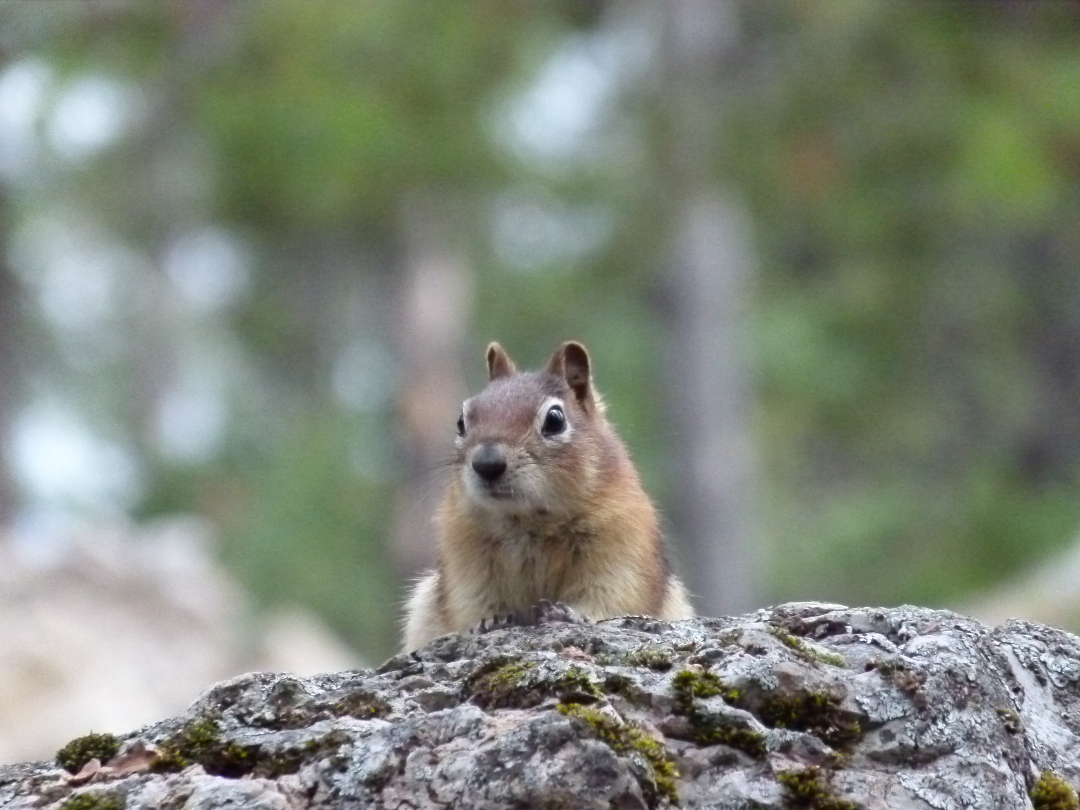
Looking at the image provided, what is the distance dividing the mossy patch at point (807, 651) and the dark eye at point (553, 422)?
1.71 m

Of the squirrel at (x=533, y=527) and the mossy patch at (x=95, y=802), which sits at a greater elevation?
the squirrel at (x=533, y=527)

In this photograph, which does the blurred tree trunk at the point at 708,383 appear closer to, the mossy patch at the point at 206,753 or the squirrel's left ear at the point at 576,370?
the squirrel's left ear at the point at 576,370

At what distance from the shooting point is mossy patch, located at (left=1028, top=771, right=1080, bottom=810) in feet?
10.9

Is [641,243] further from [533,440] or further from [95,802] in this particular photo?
[95,802]

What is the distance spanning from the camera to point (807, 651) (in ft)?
11.5

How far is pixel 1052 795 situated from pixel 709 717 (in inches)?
27.2

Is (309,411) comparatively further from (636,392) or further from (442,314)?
(442,314)

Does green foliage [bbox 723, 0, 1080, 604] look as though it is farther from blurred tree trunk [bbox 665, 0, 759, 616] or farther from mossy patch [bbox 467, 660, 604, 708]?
mossy patch [bbox 467, 660, 604, 708]

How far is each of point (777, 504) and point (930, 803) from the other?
2073cm

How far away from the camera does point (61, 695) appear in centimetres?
997

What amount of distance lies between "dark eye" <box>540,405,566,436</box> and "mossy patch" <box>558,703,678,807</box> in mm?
1995

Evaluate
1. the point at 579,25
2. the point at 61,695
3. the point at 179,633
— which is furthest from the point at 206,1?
the point at 61,695

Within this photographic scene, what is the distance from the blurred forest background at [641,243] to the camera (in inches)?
528

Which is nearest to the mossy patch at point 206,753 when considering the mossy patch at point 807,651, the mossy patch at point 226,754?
the mossy patch at point 226,754
